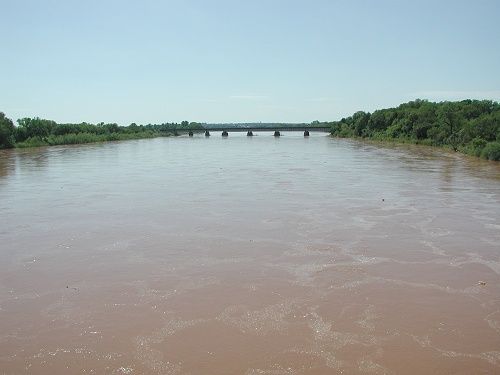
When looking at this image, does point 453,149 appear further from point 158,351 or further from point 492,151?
point 158,351

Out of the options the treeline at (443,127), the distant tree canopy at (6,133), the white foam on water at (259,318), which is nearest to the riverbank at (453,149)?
the treeline at (443,127)

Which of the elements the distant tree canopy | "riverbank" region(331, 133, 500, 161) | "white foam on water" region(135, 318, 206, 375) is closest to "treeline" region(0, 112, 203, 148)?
the distant tree canopy

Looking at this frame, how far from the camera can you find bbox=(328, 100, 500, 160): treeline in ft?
162

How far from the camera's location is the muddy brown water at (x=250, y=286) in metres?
7.50

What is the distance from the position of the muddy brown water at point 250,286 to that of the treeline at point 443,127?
103ft

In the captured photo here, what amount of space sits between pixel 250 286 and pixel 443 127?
6282 cm

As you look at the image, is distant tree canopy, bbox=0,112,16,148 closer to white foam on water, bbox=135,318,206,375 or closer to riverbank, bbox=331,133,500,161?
riverbank, bbox=331,133,500,161

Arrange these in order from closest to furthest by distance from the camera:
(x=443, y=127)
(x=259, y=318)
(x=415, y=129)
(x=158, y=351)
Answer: (x=158, y=351)
(x=259, y=318)
(x=443, y=127)
(x=415, y=129)

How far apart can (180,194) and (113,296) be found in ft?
46.0

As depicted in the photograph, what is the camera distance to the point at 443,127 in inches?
2611

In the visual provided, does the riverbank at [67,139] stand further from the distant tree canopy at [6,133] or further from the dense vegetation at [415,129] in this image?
the distant tree canopy at [6,133]

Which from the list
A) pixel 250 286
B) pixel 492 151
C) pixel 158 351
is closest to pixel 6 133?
pixel 492 151

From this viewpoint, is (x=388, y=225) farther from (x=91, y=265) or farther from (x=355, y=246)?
(x=91, y=265)

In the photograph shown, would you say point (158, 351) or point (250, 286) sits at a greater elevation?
point (250, 286)
